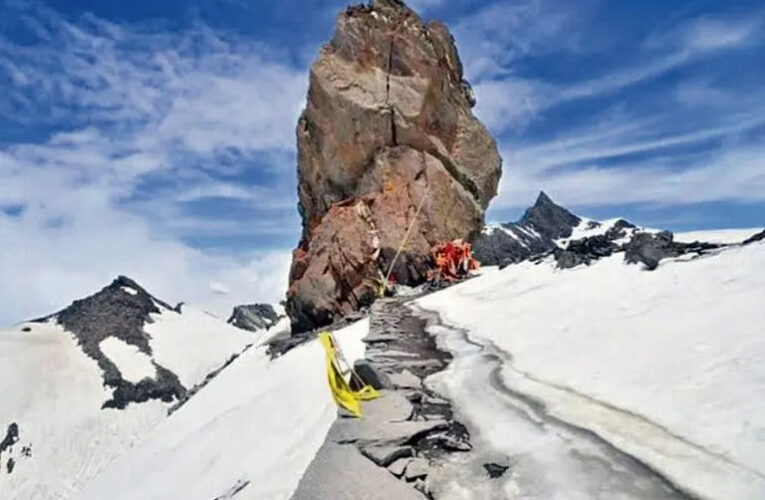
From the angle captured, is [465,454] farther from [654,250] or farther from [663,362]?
[654,250]

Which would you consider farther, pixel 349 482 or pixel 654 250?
pixel 654 250

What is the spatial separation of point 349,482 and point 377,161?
24597 mm

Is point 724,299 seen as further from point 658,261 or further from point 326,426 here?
point 326,426

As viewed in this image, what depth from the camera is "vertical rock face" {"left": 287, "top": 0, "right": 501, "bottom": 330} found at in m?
26.5

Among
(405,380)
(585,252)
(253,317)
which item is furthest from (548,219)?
(405,380)

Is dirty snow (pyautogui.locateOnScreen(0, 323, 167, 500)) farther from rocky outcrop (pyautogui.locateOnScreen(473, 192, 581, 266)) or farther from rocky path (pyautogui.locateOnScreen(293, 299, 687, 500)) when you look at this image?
rocky outcrop (pyautogui.locateOnScreen(473, 192, 581, 266))

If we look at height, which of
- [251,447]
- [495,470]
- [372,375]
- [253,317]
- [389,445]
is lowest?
[253,317]

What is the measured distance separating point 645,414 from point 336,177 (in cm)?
2555

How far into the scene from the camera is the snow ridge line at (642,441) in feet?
12.6

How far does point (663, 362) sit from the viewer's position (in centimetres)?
645

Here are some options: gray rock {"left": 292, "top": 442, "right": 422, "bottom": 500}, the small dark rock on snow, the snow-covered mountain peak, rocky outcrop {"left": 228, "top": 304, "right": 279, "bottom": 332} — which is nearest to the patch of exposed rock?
gray rock {"left": 292, "top": 442, "right": 422, "bottom": 500}

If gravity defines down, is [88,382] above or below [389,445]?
below

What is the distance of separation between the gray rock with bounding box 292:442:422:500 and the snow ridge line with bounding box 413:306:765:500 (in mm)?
1699

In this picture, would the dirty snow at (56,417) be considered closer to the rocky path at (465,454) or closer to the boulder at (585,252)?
the boulder at (585,252)
